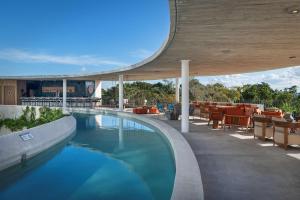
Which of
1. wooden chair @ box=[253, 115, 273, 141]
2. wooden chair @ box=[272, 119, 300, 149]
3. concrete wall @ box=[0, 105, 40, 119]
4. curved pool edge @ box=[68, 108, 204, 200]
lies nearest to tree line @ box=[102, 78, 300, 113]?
concrete wall @ box=[0, 105, 40, 119]

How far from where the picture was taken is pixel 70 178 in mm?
6492

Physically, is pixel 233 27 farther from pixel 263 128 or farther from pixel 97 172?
pixel 97 172

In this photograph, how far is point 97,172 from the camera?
22.7ft

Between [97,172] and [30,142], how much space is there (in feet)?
9.66

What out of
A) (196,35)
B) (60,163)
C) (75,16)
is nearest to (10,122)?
(60,163)

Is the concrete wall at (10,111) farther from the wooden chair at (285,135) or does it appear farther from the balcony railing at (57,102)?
the wooden chair at (285,135)

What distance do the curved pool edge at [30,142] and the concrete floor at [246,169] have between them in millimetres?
4597

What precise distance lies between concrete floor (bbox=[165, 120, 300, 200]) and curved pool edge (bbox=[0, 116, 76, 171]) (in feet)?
15.1

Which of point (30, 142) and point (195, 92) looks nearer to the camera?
point (30, 142)

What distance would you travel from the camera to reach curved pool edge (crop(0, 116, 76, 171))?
740 centimetres

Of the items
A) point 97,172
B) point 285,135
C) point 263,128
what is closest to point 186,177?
point 97,172

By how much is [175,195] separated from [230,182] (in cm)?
127

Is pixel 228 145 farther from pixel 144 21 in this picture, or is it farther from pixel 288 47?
pixel 144 21

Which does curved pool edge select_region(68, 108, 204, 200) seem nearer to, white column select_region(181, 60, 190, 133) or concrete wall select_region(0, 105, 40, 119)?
white column select_region(181, 60, 190, 133)
